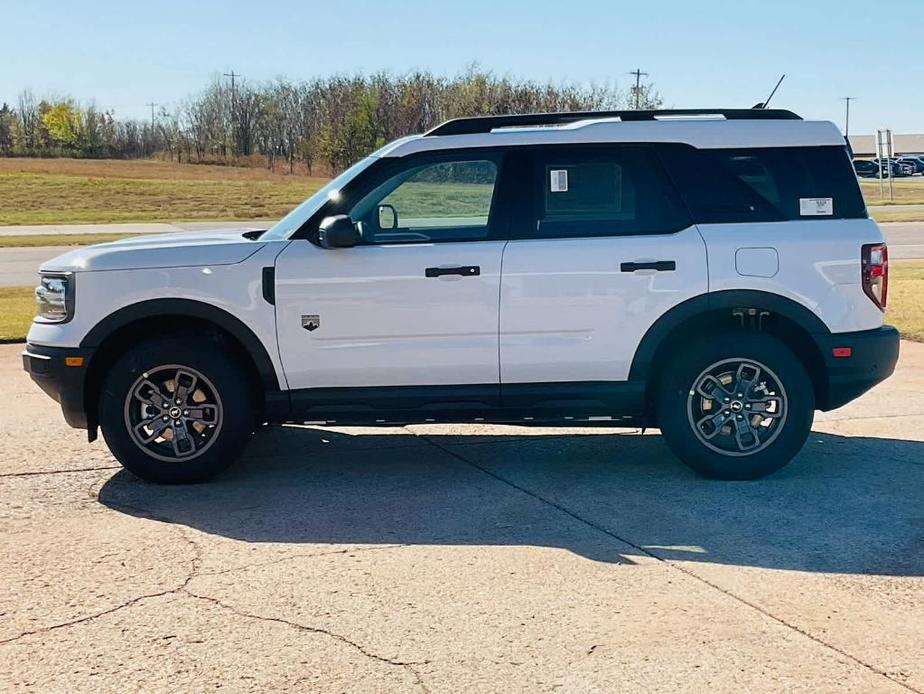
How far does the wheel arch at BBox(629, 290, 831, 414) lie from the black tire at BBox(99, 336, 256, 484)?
230cm

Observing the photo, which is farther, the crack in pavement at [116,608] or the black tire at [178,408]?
the black tire at [178,408]

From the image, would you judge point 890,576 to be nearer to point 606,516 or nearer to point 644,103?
point 606,516

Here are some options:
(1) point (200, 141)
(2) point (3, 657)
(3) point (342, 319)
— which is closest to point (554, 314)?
(3) point (342, 319)

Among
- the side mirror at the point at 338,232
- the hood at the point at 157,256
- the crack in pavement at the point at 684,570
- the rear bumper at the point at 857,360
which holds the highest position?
the side mirror at the point at 338,232

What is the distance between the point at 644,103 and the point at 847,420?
46472 mm

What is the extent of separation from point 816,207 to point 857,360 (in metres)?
0.91

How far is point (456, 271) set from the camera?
6074 millimetres

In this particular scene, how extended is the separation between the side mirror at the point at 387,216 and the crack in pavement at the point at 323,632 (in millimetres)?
2531

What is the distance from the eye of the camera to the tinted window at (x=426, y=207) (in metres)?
6.23

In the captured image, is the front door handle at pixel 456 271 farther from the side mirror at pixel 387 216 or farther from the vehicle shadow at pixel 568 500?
the vehicle shadow at pixel 568 500

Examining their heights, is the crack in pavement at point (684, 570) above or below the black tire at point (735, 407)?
below

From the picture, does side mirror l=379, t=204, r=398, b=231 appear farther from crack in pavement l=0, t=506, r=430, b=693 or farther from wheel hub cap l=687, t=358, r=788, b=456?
crack in pavement l=0, t=506, r=430, b=693

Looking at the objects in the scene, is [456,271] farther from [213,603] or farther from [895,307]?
[895,307]

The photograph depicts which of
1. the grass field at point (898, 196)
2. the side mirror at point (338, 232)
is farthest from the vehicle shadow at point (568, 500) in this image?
the grass field at point (898, 196)
